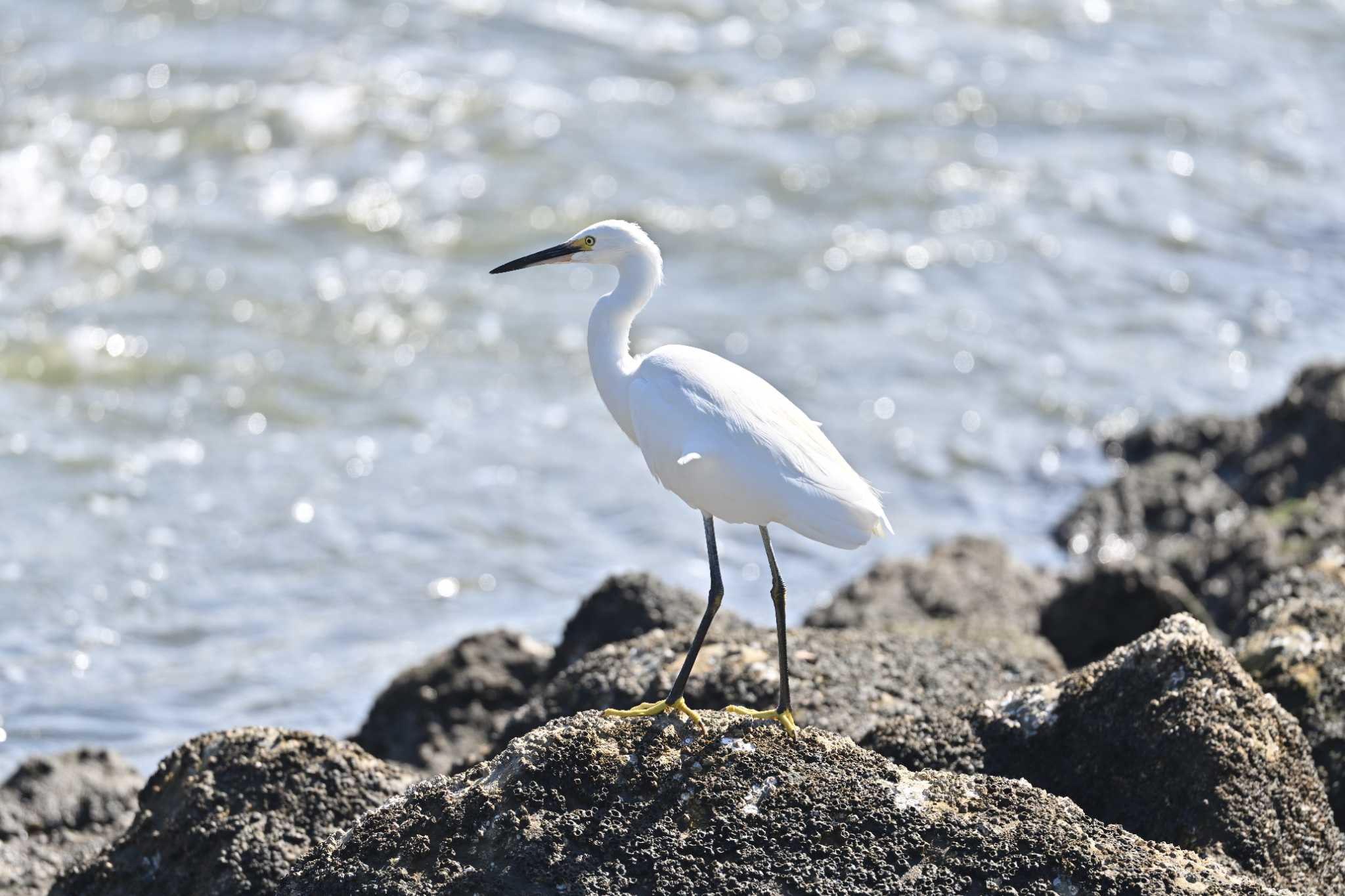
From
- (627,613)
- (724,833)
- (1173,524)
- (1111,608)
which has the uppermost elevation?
(724,833)

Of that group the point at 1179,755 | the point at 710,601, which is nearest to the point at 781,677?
the point at 710,601

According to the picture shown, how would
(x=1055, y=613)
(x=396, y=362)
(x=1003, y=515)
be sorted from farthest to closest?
(x=396, y=362)
(x=1003, y=515)
(x=1055, y=613)

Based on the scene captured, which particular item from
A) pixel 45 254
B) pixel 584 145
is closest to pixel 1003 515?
pixel 584 145

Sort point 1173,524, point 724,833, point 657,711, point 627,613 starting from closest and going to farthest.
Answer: point 724,833 < point 657,711 < point 627,613 < point 1173,524

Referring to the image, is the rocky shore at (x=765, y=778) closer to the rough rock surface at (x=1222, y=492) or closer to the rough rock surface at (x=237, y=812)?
the rough rock surface at (x=237, y=812)

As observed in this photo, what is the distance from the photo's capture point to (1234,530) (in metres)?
8.56

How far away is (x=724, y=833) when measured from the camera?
366cm

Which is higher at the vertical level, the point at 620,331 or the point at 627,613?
the point at 620,331

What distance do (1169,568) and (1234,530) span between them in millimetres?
401

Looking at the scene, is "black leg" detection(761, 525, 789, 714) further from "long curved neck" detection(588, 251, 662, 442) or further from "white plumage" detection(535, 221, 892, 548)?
"long curved neck" detection(588, 251, 662, 442)

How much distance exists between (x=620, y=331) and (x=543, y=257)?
1.61 ft

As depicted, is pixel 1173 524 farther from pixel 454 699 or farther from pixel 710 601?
pixel 710 601

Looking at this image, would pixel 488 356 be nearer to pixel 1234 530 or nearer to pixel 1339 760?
pixel 1234 530

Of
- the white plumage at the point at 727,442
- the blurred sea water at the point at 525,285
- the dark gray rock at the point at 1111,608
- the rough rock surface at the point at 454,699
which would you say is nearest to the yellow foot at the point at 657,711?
the white plumage at the point at 727,442
